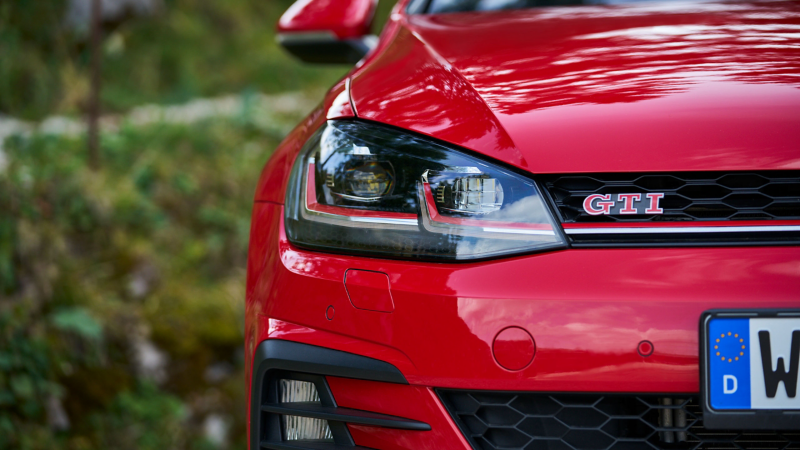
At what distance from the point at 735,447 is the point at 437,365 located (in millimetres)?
438

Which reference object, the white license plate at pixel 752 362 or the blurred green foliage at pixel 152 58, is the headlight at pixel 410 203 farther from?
the blurred green foliage at pixel 152 58

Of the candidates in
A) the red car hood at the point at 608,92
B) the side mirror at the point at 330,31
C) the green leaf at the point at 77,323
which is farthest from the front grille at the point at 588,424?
the green leaf at the point at 77,323

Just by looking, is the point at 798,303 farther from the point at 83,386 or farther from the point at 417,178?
the point at 83,386

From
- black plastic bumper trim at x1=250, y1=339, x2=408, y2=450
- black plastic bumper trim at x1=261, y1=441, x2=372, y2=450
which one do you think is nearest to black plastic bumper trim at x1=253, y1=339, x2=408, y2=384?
black plastic bumper trim at x1=250, y1=339, x2=408, y2=450

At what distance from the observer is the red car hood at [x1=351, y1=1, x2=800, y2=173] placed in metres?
1.02

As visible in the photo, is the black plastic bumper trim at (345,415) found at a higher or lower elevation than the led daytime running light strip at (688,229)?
lower

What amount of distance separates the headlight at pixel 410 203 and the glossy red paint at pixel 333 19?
81 cm

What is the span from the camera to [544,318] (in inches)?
38.3

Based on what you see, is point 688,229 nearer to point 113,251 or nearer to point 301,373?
point 301,373

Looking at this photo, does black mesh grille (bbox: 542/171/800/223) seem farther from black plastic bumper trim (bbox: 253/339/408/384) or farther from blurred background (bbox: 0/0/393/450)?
blurred background (bbox: 0/0/393/450)

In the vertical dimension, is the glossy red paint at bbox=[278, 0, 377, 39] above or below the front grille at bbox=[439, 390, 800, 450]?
above

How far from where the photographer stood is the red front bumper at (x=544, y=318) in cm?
95

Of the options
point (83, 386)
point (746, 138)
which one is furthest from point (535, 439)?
point (83, 386)

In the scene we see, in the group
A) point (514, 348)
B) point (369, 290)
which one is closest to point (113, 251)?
point (369, 290)
